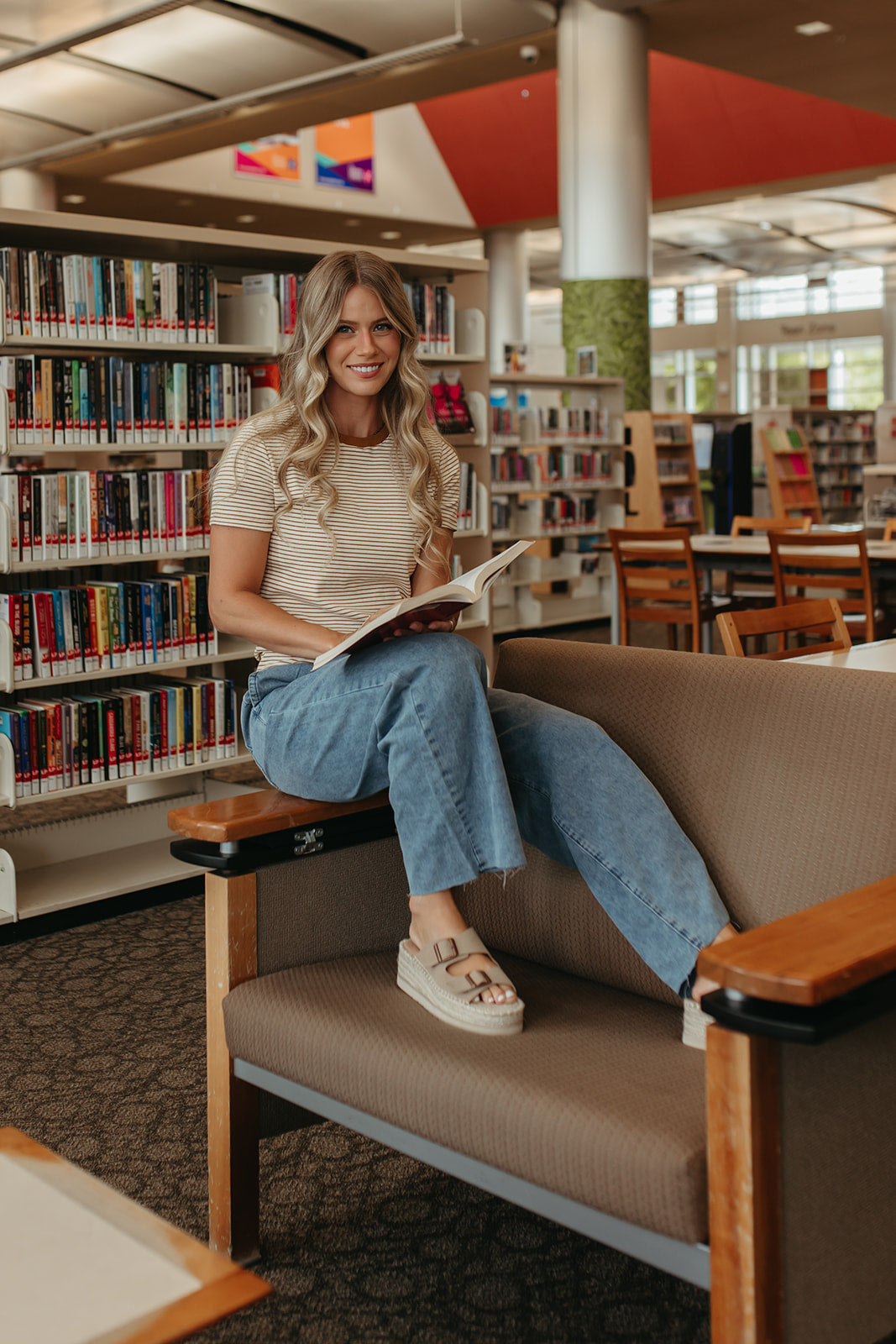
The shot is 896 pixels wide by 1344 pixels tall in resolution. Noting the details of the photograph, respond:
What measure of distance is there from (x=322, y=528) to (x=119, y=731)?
5.97 feet

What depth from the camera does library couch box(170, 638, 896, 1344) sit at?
1326 millimetres

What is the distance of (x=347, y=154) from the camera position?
39.4ft

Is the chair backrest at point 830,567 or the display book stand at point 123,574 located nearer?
the display book stand at point 123,574

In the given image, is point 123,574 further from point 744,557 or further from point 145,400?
point 744,557

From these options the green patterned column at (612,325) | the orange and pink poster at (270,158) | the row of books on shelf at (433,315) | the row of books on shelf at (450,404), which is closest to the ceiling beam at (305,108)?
the orange and pink poster at (270,158)

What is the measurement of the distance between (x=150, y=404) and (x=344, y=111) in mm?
7806

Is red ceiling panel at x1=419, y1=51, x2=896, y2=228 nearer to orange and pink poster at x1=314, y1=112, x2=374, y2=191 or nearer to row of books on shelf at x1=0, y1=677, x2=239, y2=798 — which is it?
orange and pink poster at x1=314, y1=112, x2=374, y2=191

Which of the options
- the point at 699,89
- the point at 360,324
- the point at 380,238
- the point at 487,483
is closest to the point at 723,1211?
the point at 360,324

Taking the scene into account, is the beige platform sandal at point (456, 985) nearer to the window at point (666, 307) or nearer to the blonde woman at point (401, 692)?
the blonde woman at point (401, 692)

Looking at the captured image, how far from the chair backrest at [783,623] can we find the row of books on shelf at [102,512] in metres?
1.36

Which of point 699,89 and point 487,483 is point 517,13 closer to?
point 699,89

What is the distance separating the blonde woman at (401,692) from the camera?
1762 mm

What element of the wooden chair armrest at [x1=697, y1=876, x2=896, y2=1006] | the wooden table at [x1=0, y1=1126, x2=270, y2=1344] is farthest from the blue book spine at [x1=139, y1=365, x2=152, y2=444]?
the wooden chair armrest at [x1=697, y1=876, x2=896, y2=1006]

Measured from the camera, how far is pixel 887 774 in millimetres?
1675
